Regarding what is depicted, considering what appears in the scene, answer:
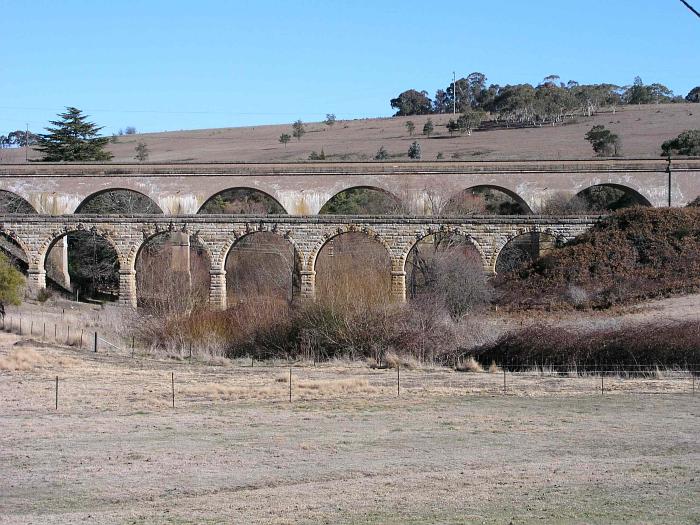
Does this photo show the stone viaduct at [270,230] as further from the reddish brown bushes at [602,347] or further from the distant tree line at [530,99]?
the distant tree line at [530,99]

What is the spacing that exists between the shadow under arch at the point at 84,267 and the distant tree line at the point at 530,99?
60.1 m

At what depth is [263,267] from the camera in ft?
141

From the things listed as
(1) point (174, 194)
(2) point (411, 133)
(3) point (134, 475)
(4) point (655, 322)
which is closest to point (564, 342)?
(4) point (655, 322)

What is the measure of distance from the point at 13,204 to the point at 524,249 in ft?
76.5

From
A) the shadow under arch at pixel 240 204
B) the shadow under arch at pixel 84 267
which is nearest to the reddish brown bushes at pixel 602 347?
the shadow under arch at pixel 84 267

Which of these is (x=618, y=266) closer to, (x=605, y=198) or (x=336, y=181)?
(x=336, y=181)

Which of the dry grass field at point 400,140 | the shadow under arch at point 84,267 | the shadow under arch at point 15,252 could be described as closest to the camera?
the shadow under arch at point 15,252

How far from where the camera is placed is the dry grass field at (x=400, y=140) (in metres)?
81.8

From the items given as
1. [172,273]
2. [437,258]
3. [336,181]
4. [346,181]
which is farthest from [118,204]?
[437,258]

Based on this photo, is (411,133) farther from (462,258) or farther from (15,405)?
(15,405)

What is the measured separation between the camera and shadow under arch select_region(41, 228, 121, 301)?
44.5 meters

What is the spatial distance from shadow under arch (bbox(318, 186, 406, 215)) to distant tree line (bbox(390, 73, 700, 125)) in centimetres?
4516

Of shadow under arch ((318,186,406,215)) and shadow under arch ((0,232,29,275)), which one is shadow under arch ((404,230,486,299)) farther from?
shadow under arch ((0,232,29,275))

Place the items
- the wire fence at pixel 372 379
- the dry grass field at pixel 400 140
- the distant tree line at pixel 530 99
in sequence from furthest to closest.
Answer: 1. the distant tree line at pixel 530 99
2. the dry grass field at pixel 400 140
3. the wire fence at pixel 372 379
